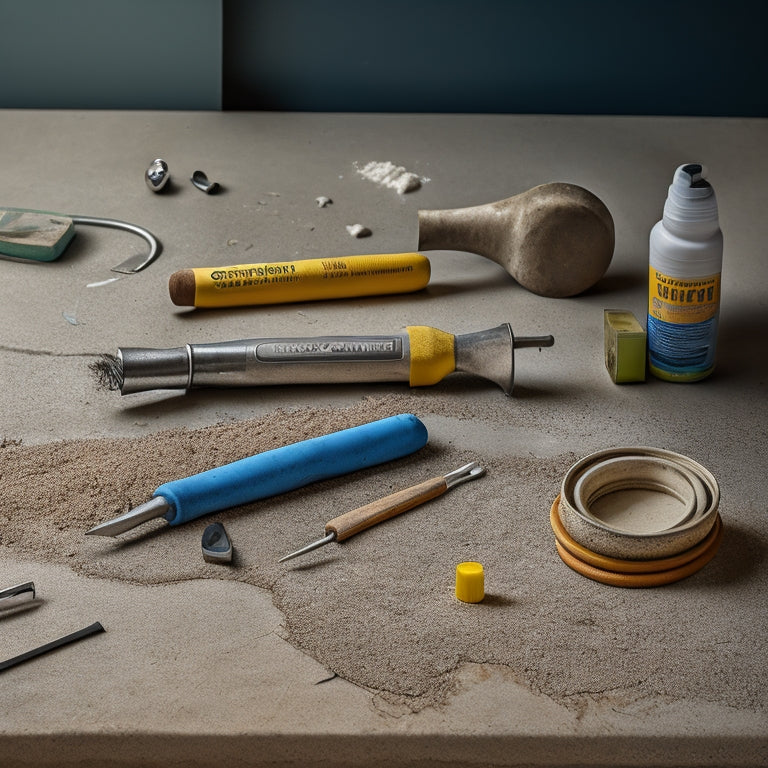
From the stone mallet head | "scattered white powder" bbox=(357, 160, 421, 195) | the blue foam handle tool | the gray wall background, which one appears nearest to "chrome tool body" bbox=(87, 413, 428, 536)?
the blue foam handle tool

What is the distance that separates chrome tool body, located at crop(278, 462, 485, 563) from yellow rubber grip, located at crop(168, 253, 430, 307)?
0.48 meters

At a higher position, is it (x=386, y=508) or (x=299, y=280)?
(x=299, y=280)

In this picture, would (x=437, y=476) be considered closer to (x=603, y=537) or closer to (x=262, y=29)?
(x=603, y=537)

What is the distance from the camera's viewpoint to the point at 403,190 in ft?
6.22

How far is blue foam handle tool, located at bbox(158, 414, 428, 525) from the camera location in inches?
42.0

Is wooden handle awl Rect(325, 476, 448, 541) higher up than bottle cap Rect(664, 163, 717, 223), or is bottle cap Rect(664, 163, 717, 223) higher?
bottle cap Rect(664, 163, 717, 223)

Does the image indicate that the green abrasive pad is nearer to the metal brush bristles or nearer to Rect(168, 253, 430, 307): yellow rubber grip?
Rect(168, 253, 430, 307): yellow rubber grip

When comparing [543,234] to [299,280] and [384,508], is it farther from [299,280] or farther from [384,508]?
[384,508]

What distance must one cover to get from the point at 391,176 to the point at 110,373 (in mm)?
810

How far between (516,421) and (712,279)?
288 millimetres

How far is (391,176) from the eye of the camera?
1950 mm

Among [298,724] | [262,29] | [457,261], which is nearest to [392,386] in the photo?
[457,261]

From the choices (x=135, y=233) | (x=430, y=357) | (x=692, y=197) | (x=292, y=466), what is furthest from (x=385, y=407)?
(x=135, y=233)

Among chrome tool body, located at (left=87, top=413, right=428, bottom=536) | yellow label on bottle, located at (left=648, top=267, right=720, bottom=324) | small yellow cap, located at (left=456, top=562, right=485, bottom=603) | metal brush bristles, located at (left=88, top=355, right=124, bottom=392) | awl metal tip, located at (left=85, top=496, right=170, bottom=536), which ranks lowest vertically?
small yellow cap, located at (left=456, top=562, right=485, bottom=603)
